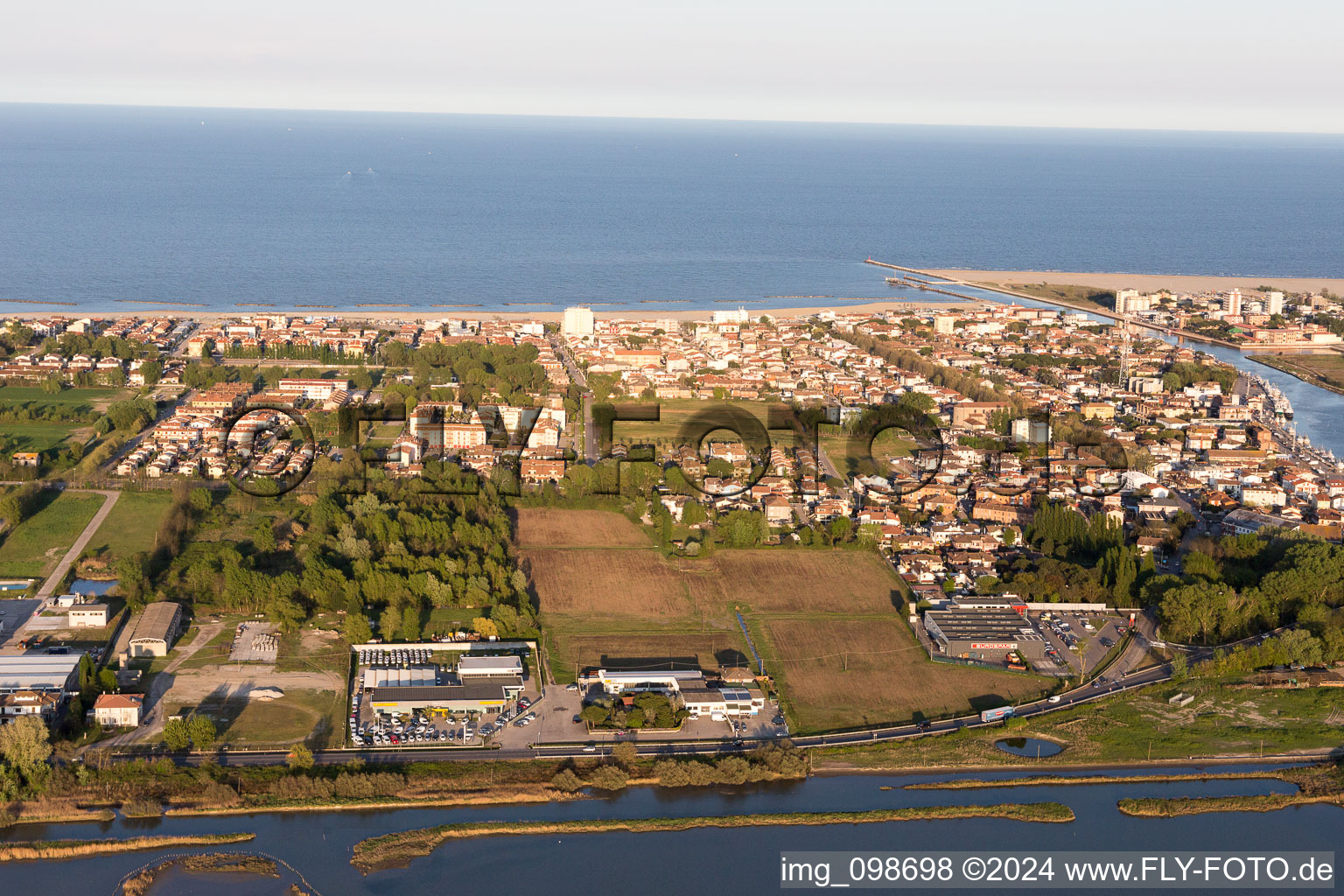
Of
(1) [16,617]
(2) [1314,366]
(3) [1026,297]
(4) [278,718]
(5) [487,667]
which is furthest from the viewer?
(3) [1026,297]

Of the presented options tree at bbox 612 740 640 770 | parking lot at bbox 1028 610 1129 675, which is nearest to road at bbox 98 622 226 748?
tree at bbox 612 740 640 770

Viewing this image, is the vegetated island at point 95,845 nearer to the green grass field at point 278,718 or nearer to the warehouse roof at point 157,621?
the green grass field at point 278,718

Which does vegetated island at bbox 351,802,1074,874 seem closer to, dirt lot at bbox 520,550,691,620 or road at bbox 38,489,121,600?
dirt lot at bbox 520,550,691,620

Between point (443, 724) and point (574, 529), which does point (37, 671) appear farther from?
point (574, 529)

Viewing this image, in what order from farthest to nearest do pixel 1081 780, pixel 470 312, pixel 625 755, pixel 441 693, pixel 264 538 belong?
pixel 470 312 → pixel 264 538 → pixel 441 693 → pixel 1081 780 → pixel 625 755

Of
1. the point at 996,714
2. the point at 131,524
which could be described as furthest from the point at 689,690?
the point at 131,524
